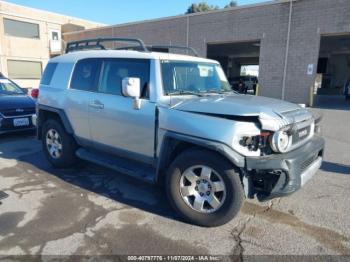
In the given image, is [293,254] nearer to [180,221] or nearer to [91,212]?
[180,221]

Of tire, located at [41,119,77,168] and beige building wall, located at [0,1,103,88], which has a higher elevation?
beige building wall, located at [0,1,103,88]

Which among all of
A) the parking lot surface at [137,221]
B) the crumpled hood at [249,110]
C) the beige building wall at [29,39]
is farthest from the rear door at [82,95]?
the beige building wall at [29,39]

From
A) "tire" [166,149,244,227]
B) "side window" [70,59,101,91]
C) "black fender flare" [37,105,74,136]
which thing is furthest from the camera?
"black fender flare" [37,105,74,136]

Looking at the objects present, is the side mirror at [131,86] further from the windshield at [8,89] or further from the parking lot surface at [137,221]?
the windshield at [8,89]

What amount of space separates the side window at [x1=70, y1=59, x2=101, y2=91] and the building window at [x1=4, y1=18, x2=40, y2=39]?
27720 millimetres

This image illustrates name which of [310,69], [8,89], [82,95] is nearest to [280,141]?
[82,95]

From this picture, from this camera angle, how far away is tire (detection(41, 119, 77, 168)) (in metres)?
5.10

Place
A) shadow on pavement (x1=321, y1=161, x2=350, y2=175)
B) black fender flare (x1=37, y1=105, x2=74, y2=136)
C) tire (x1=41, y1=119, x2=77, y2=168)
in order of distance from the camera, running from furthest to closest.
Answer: shadow on pavement (x1=321, y1=161, x2=350, y2=175) → tire (x1=41, y1=119, x2=77, y2=168) → black fender flare (x1=37, y1=105, x2=74, y2=136)

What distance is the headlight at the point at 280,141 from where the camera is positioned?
2.99 meters

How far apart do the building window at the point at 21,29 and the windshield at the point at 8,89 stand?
22872 millimetres

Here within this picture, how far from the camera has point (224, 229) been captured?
332 cm

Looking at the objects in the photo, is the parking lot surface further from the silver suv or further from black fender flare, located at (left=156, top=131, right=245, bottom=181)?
black fender flare, located at (left=156, top=131, right=245, bottom=181)

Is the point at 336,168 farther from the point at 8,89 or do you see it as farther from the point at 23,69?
the point at 23,69

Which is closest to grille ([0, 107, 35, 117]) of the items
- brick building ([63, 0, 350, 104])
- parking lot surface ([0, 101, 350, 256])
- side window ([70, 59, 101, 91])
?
parking lot surface ([0, 101, 350, 256])
